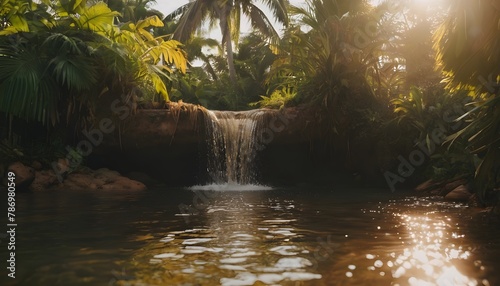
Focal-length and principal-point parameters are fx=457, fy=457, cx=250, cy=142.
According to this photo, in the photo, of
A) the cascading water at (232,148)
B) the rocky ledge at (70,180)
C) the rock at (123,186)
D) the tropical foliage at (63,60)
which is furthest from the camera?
the cascading water at (232,148)

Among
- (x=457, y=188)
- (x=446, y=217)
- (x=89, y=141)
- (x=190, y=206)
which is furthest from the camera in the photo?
(x=89, y=141)

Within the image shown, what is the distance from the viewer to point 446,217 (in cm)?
671

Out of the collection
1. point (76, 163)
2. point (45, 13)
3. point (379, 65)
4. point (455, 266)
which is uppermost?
point (45, 13)

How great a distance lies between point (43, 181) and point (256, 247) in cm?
1023

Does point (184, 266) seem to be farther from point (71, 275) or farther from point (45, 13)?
point (45, 13)

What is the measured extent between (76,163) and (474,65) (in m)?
11.9

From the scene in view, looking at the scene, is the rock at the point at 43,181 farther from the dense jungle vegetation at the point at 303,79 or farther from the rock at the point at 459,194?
the rock at the point at 459,194

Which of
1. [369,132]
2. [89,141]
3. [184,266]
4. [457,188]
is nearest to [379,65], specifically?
[369,132]

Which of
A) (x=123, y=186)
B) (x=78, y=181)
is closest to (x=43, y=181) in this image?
(x=78, y=181)

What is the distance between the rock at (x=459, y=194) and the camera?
9.41 meters

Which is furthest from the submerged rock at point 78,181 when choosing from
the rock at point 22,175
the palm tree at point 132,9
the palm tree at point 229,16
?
the palm tree at point 132,9

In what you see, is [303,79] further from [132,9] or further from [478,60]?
[132,9]

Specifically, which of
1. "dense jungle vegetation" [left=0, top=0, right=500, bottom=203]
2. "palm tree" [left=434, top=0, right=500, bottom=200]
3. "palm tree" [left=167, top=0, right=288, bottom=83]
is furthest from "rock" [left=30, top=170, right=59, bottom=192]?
"palm tree" [left=167, top=0, right=288, bottom=83]

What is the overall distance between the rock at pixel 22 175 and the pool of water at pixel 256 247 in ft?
17.5
